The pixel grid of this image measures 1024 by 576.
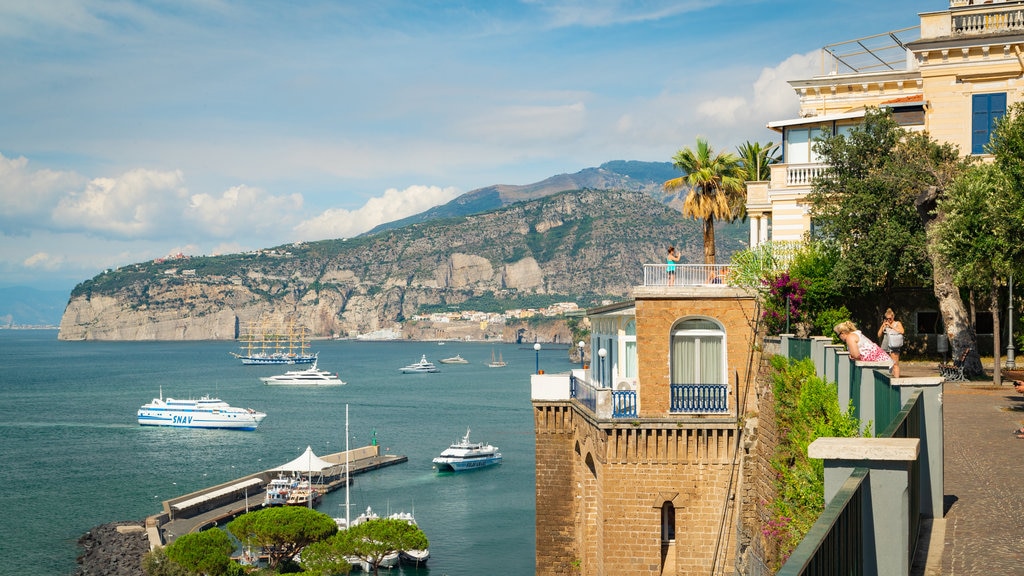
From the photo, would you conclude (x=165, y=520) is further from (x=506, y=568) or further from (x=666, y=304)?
(x=666, y=304)

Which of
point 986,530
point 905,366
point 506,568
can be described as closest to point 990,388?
point 905,366

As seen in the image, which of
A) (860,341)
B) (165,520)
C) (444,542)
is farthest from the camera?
(165,520)

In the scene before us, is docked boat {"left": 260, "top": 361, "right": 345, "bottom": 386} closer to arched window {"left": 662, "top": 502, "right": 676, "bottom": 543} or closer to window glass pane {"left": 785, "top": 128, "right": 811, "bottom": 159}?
window glass pane {"left": 785, "top": 128, "right": 811, "bottom": 159}

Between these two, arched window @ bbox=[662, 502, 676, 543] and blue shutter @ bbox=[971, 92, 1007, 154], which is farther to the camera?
blue shutter @ bbox=[971, 92, 1007, 154]

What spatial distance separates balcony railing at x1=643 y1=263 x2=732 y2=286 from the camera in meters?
23.9

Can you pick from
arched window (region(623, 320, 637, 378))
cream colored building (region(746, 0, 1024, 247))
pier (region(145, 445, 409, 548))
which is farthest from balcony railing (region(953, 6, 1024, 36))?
pier (region(145, 445, 409, 548))

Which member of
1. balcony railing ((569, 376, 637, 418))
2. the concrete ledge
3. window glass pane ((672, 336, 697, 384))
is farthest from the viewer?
window glass pane ((672, 336, 697, 384))

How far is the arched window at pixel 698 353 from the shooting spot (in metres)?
23.1

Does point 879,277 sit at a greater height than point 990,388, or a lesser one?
greater

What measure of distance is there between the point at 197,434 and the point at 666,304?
323 feet

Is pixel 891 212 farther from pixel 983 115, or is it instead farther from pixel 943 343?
pixel 983 115

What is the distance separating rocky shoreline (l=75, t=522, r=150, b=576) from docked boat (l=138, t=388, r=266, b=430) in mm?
49463

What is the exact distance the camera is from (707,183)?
117 feet

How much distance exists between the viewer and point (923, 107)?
98.7 ft
